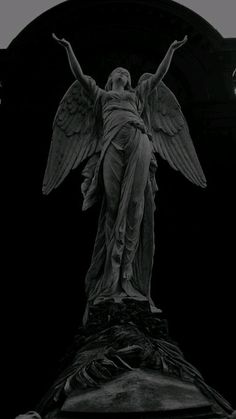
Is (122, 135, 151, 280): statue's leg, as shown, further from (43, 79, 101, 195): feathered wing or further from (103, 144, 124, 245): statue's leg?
(43, 79, 101, 195): feathered wing

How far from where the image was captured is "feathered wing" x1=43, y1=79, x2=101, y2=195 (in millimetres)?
5527

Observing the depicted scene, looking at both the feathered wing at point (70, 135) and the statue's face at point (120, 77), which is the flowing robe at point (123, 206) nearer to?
the statue's face at point (120, 77)

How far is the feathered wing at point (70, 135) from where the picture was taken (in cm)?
553

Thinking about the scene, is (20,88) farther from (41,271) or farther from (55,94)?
(41,271)

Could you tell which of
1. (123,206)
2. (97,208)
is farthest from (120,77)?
(97,208)

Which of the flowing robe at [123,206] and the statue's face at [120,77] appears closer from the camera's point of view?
the flowing robe at [123,206]

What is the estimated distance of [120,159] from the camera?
16.2 feet

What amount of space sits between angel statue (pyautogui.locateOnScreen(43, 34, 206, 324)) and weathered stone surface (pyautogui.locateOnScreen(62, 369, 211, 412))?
1046mm

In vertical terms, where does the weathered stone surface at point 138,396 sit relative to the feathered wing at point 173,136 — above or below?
below

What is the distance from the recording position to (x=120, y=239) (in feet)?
15.3

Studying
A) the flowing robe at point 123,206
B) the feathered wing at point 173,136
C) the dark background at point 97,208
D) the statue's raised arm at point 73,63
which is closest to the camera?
the flowing robe at point 123,206

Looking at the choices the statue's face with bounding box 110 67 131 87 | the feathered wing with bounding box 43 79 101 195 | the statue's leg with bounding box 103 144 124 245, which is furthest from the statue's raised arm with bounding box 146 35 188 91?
the statue's leg with bounding box 103 144 124 245

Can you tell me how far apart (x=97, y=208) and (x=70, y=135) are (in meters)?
1.62

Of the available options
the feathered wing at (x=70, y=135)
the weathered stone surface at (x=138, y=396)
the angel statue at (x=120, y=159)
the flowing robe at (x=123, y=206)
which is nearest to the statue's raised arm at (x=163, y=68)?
the angel statue at (x=120, y=159)
